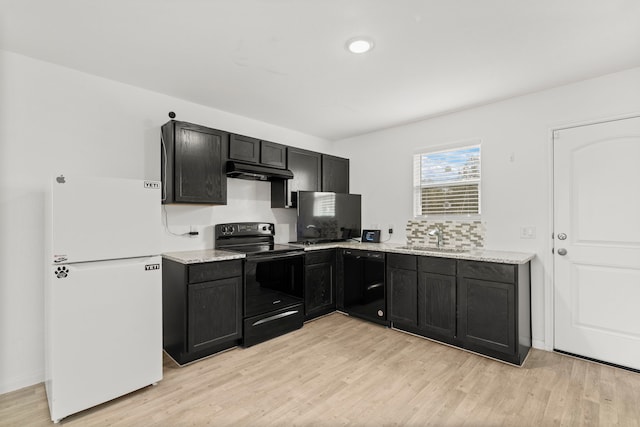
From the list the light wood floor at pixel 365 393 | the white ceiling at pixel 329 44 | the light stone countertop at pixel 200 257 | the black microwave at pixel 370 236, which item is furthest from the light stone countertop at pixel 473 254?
the white ceiling at pixel 329 44

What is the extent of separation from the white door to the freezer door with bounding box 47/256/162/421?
3688 mm

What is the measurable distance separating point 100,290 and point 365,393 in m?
2.05

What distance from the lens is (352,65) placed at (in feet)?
8.33

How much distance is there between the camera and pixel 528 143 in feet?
10.3

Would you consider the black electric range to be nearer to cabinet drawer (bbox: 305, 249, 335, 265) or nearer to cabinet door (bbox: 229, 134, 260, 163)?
cabinet drawer (bbox: 305, 249, 335, 265)

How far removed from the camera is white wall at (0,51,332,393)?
2332 millimetres

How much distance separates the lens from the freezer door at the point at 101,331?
1.96 metres

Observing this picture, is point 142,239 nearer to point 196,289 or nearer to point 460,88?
point 196,289

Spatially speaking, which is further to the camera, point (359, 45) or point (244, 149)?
point (244, 149)

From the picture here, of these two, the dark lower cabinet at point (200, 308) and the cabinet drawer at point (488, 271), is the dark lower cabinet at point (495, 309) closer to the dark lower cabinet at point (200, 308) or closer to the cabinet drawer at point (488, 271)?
the cabinet drawer at point (488, 271)

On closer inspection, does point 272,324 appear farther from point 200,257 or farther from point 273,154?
point 273,154

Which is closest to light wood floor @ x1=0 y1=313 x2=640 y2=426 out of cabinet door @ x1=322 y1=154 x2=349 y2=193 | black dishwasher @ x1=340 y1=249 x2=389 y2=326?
black dishwasher @ x1=340 y1=249 x2=389 y2=326

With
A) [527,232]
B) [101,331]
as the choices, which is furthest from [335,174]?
[101,331]

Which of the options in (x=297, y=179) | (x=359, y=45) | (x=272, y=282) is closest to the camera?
(x=359, y=45)
